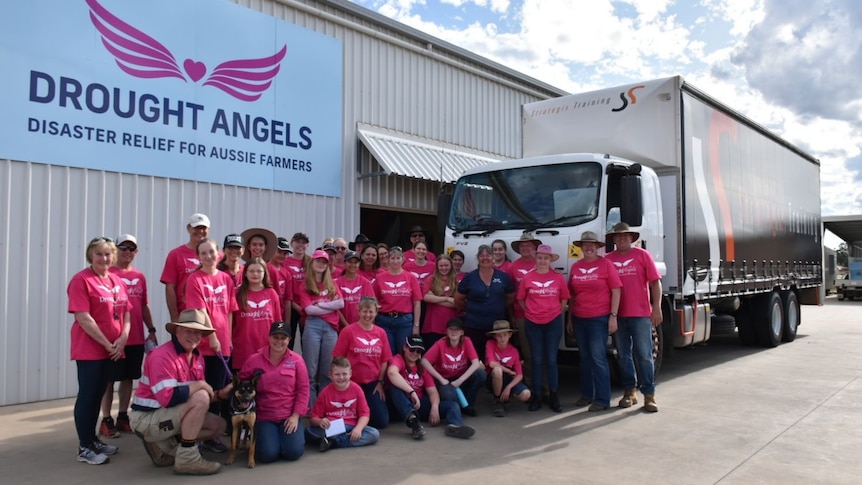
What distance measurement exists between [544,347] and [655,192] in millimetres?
2357

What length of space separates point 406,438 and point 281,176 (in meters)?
4.99

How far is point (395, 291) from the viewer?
6539 mm

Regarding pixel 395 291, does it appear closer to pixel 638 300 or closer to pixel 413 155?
pixel 638 300

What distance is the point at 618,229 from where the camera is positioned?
6402 mm

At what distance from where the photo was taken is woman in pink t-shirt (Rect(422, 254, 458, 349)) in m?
6.84

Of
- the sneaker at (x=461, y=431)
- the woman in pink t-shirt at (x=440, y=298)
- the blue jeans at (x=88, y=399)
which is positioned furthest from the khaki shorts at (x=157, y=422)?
the woman in pink t-shirt at (x=440, y=298)

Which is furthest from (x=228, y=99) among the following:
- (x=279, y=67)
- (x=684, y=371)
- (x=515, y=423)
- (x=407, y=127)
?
(x=684, y=371)

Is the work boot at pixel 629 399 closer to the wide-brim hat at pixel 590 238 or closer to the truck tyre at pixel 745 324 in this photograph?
the wide-brim hat at pixel 590 238

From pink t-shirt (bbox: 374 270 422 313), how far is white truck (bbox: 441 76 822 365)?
1099 millimetres

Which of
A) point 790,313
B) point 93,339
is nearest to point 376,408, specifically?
point 93,339

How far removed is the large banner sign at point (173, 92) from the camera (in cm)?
685

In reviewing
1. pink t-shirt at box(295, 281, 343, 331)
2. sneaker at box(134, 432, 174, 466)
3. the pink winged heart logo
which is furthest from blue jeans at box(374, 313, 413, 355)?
the pink winged heart logo

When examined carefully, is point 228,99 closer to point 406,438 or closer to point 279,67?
point 279,67

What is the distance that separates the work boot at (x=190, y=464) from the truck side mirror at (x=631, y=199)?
4.46 metres
